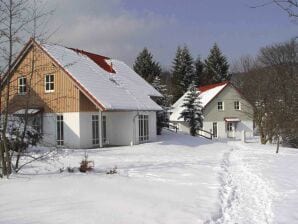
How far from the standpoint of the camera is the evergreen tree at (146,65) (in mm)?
68500

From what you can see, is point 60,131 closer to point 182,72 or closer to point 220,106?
point 220,106

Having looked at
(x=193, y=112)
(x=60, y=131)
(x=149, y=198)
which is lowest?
(x=149, y=198)

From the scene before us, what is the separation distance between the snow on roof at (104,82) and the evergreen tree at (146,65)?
28.4m

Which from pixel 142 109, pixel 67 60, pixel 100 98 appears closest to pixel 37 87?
pixel 67 60

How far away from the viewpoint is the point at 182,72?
240 ft

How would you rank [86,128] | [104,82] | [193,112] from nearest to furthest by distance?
1. [86,128]
2. [104,82]
3. [193,112]

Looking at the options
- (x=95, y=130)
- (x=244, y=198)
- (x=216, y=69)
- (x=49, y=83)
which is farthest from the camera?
(x=216, y=69)

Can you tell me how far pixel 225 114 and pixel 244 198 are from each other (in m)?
44.8

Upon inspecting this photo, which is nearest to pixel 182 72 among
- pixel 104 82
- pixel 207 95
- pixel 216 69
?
pixel 216 69

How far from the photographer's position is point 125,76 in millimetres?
38844

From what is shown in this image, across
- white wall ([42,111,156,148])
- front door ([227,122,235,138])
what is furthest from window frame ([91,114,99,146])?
front door ([227,122,235,138])

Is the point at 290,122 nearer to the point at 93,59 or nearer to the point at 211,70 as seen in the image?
the point at 93,59

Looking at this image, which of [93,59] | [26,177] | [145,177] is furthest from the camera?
[93,59]

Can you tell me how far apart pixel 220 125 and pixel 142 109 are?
24891 mm
